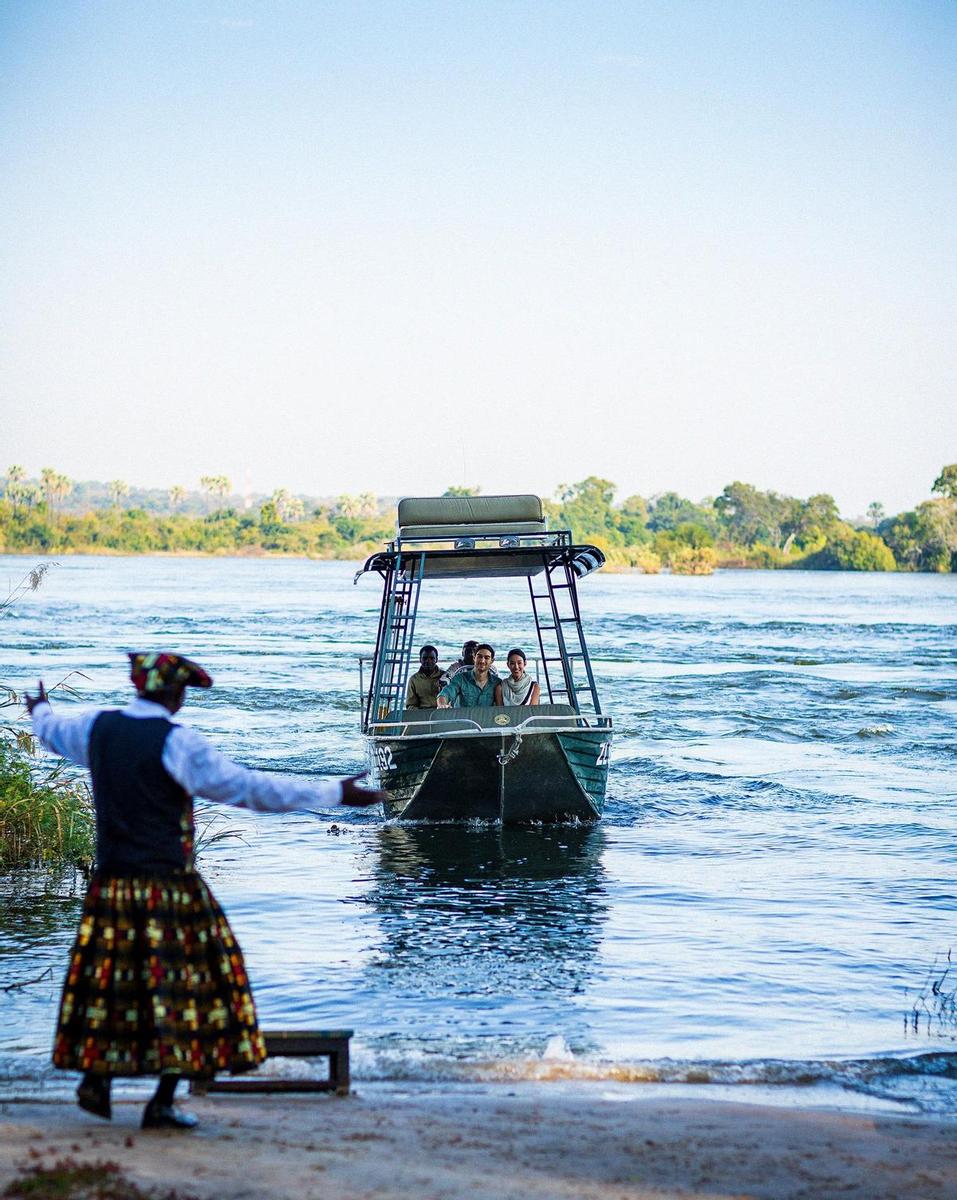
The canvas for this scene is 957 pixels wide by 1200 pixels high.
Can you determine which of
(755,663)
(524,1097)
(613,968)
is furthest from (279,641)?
(524,1097)

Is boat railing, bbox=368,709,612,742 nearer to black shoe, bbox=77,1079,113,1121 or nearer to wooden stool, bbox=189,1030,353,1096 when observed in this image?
wooden stool, bbox=189,1030,353,1096

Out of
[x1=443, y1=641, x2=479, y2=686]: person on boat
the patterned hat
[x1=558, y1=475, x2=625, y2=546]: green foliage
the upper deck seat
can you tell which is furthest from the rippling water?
[x1=558, y1=475, x2=625, y2=546]: green foliage

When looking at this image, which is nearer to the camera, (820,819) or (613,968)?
(613,968)

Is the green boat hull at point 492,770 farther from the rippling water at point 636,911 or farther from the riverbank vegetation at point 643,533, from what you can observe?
the riverbank vegetation at point 643,533

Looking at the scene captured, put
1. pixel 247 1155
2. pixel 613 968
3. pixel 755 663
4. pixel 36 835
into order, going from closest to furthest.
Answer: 1. pixel 247 1155
2. pixel 613 968
3. pixel 36 835
4. pixel 755 663

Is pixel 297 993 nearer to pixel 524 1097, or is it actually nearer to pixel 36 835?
pixel 524 1097

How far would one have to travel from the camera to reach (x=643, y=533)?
151m

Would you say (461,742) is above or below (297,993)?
above

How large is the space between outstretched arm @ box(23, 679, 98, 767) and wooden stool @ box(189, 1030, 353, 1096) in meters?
1.37

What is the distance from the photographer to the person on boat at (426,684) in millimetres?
15688

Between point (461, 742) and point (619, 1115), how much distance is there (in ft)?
25.2

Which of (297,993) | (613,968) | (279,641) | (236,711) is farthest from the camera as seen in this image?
(279,641)

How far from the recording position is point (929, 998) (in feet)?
30.0

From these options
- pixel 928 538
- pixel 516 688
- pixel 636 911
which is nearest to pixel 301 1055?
pixel 636 911
